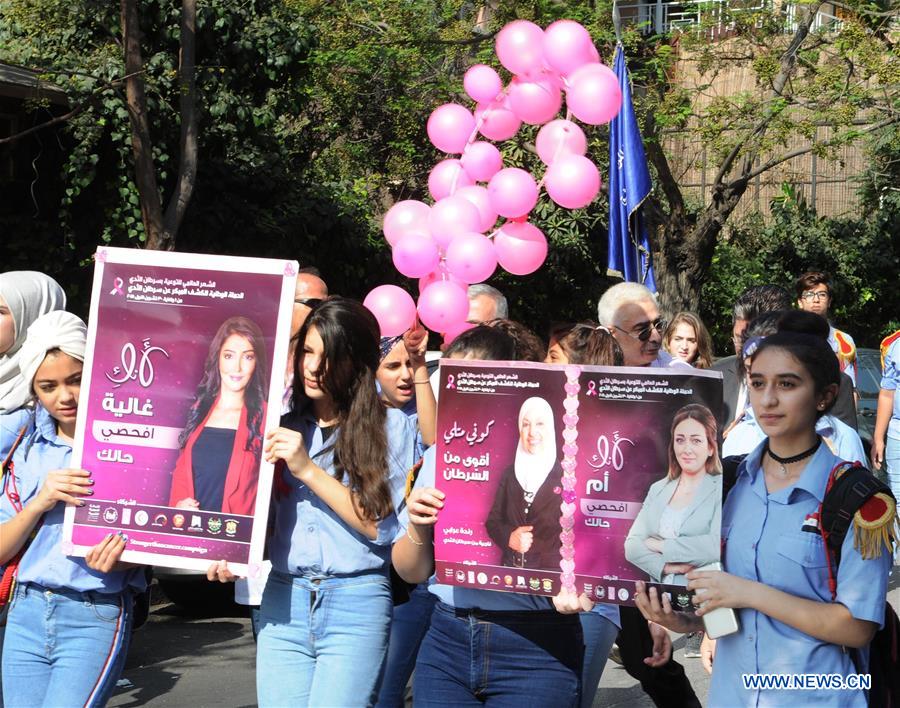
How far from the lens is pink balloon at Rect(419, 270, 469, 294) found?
17.3 ft

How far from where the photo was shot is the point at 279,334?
3355 mm

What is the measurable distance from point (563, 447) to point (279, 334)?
897mm

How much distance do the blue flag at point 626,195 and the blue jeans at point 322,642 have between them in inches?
193

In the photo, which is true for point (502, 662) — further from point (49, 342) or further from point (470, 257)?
point (470, 257)

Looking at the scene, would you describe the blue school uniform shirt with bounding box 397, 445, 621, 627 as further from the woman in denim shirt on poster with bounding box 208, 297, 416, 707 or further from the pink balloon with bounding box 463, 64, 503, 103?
the pink balloon with bounding box 463, 64, 503, 103

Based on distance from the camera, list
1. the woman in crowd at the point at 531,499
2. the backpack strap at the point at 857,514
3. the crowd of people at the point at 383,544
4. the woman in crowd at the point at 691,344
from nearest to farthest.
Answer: the backpack strap at the point at 857,514, the crowd of people at the point at 383,544, the woman in crowd at the point at 531,499, the woman in crowd at the point at 691,344

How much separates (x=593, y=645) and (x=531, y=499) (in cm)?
103

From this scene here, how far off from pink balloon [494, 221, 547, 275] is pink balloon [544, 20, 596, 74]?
0.86 meters

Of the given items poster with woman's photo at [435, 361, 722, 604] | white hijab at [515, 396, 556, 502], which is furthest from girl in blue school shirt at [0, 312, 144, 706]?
white hijab at [515, 396, 556, 502]

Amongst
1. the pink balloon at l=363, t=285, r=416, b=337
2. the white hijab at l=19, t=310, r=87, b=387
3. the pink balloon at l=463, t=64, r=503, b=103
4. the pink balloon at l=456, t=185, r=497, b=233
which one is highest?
the pink balloon at l=463, t=64, r=503, b=103

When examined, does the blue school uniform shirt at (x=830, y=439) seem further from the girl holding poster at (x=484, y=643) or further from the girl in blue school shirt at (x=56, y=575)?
the girl in blue school shirt at (x=56, y=575)

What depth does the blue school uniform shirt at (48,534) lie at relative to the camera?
3.46 m

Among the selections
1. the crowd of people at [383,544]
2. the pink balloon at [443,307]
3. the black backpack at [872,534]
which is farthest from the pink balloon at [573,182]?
the black backpack at [872,534]

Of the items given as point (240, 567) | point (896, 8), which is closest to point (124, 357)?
point (240, 567)
